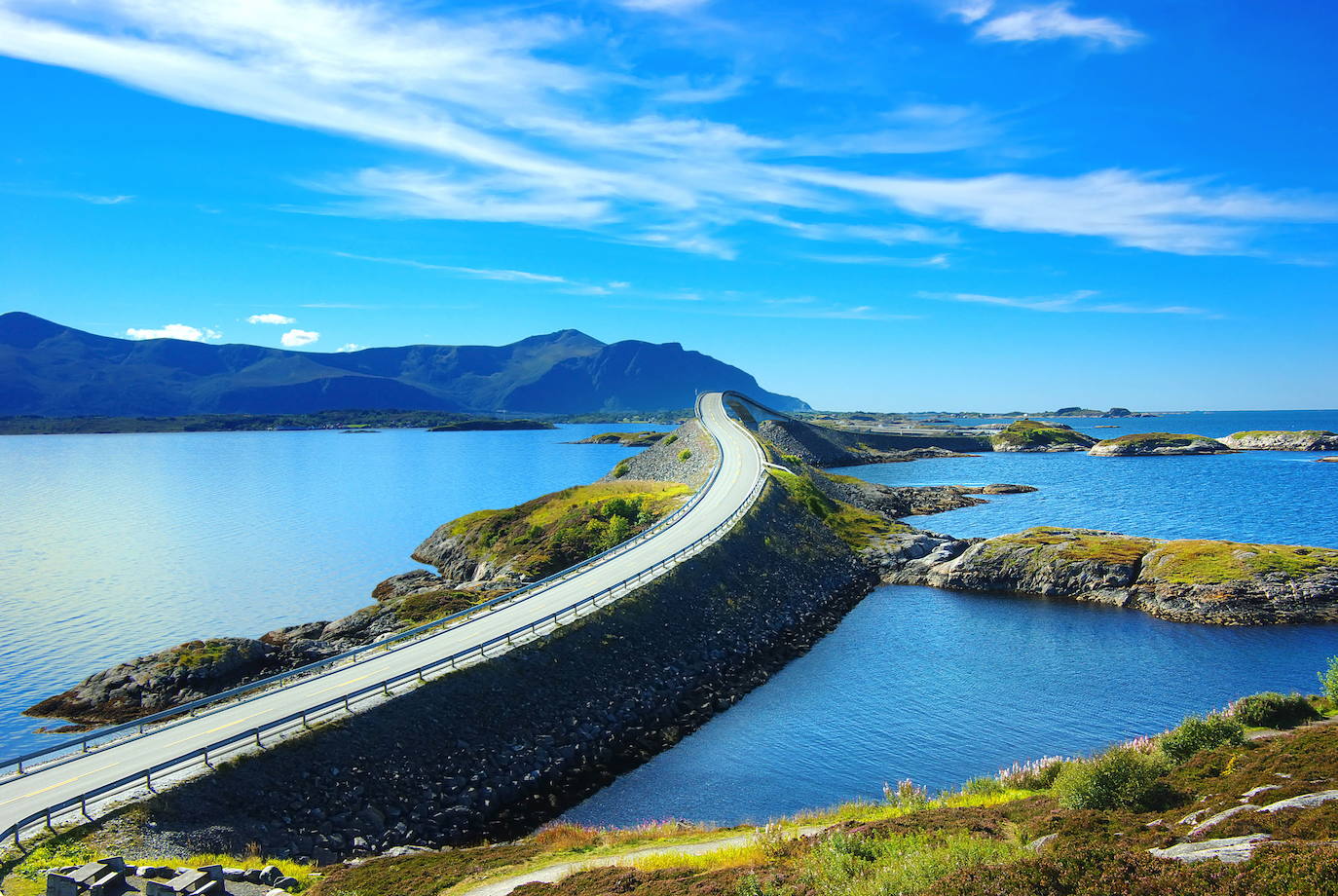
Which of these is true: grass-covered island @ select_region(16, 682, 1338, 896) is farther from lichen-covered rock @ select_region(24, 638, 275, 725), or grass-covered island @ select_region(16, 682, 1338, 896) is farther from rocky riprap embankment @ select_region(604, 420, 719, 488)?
rocky riprap embankment @ select_region(604, 420, 719, 488)

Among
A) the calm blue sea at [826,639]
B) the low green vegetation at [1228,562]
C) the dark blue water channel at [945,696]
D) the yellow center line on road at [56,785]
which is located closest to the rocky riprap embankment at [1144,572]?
the low green vegetation at [1228,562]

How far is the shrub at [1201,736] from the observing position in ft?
70.2

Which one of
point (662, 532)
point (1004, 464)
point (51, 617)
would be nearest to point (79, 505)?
point (51, 617)

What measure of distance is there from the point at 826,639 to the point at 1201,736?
30.5m

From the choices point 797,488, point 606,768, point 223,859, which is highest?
point 797,488

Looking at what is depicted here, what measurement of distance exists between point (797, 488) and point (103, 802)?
73863mm

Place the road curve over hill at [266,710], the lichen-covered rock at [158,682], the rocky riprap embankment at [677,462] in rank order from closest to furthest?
the road curve over hill at [266,710] → the lichen-covered rock at [158,682] → the rocky riprap embankment at [677,462]

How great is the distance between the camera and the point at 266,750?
25578 mm

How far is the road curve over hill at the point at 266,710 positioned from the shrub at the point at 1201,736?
90.9 ft

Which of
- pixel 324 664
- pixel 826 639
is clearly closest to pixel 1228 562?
pixel 826 639

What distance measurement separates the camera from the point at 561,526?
7325 centimetres

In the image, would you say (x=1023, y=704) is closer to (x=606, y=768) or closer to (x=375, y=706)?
(x=606, y=768)

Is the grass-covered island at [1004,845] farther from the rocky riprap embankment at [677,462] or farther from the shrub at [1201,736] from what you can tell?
the rocky riprap embankment at [677,462]

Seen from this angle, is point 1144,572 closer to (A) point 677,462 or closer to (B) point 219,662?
(B) point 219,662
